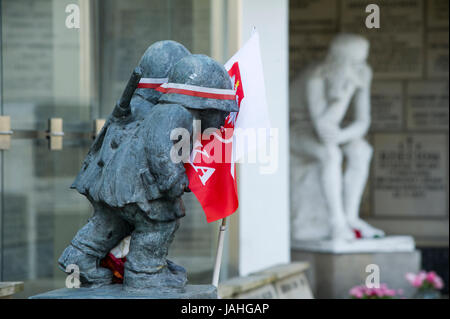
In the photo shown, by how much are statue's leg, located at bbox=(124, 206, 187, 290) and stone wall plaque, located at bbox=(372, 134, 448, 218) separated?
6466 mm

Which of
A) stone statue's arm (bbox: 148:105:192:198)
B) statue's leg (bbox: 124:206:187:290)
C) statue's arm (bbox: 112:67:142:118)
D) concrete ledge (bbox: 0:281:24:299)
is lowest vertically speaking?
concrete ledge (bbox: 0:281:24:299)

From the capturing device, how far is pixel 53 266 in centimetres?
527

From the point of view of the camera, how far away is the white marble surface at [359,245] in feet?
24.0

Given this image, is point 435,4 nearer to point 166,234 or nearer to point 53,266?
point 53,266

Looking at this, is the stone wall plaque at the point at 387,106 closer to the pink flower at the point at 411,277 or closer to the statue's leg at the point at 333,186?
the statue's leg at the point at 333,186

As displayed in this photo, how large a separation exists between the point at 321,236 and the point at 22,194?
3.36m

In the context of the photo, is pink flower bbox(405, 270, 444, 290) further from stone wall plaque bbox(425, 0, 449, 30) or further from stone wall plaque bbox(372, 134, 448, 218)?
stone wall plaque bbox(425, 0, 449, 30)

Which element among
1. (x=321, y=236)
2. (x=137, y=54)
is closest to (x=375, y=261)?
(x=321, y=236)

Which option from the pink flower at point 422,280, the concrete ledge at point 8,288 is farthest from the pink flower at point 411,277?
the concrete ledge at point 8,288

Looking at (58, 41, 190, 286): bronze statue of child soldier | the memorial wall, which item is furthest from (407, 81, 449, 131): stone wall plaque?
(58, 41, 190, 286): bronze statue of child soldier

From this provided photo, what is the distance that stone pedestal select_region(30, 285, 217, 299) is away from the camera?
297 cm

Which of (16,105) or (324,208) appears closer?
(16,105)

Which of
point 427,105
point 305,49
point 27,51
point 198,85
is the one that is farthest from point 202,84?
point 427,105

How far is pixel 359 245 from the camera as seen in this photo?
735 centimetres
